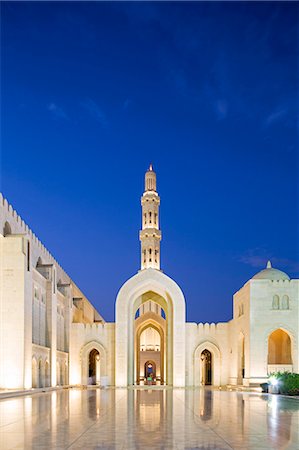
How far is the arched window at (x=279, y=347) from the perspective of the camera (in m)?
30.1

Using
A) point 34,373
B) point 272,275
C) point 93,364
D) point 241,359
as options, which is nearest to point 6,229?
point 34,373

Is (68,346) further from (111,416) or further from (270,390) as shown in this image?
(111,416)

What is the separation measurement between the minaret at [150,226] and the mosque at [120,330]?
7058mm

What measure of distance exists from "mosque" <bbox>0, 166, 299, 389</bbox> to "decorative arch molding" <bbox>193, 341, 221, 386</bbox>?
0.19 ft

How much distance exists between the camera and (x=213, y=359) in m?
33.1

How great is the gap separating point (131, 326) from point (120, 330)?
70.9 inches

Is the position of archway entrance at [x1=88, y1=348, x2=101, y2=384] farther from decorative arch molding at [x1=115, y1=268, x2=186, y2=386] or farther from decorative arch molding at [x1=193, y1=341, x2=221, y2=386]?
decorative arch molding at [x1=193, y1=341, x2=221, y2=386]

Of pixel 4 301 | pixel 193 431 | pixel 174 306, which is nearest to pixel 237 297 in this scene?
pixel 174 306

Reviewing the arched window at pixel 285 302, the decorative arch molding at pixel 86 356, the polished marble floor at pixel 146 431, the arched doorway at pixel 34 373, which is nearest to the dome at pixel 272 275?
the arched window at pixel 285 302

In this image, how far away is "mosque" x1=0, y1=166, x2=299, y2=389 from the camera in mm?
22516

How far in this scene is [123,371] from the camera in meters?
31.3

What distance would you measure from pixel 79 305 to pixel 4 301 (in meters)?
20.2

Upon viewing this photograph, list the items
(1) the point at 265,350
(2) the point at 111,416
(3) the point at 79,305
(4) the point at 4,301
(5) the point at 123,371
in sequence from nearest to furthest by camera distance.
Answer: (2) the point at 111,416, (4) the point at 4,301, (1) the point at 265,350, (5) the point at 123,371, (3) the point at 79,305

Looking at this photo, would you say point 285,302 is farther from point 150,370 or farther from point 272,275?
point 150,370
